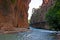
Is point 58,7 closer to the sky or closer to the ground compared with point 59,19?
closer to the sky

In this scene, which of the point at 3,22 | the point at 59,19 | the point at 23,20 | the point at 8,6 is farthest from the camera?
the point at 23,20

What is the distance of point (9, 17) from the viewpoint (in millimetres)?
41625

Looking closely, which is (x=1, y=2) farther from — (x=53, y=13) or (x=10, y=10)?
(x=53, y=13)

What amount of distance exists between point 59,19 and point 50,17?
6.83 feet

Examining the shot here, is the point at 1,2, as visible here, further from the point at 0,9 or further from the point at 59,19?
the point at 59,19

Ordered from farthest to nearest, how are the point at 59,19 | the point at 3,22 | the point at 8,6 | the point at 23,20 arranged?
1. the point at 23,20
2. the point at 8,6
3. the point at 3,22
4. the point at 59,19

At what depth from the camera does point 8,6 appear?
139 feet

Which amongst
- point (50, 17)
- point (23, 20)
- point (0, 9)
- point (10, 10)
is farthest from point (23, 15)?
point (50, 17)

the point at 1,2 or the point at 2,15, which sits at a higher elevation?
the point at 1,2

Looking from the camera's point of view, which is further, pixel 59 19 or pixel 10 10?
pixel 10 10

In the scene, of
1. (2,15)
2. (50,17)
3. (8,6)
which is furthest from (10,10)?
(50,17)

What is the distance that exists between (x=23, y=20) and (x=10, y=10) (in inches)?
656

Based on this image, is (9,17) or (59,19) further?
(9,17)

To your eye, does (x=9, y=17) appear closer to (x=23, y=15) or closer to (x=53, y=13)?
(x=53, y=13)
